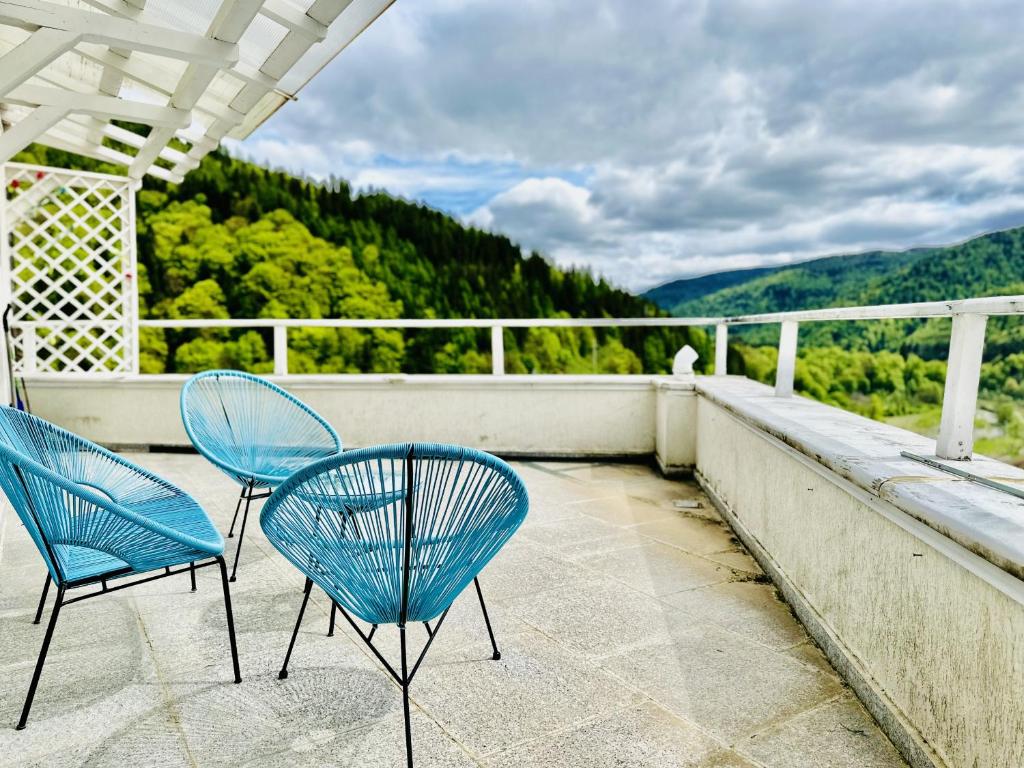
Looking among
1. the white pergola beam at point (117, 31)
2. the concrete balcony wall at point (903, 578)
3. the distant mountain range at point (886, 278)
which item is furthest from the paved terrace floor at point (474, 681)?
the distant mountain range at point (886, 278)

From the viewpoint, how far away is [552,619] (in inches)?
91.8

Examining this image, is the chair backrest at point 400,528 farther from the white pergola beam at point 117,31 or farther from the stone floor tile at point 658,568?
the white pergola beam at point 117,31

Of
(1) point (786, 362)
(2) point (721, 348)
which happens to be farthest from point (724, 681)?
(2) point (721, 348)

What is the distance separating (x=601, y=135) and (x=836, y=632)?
76.0 meters

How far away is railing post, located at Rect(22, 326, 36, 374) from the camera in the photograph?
5797mm

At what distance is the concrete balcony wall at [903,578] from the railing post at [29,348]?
560cm

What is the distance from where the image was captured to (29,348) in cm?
584

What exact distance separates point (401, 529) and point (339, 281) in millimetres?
26925

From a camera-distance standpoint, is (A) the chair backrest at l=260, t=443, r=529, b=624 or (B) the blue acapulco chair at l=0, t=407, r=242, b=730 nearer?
(A) the chair backrest at l=260, t=443, r=529, b=624

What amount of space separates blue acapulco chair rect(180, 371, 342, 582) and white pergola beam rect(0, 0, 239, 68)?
1.36m

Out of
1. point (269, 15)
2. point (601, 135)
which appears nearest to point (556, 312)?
point (269, 15)

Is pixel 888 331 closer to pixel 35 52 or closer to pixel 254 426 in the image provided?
pixel 254 426

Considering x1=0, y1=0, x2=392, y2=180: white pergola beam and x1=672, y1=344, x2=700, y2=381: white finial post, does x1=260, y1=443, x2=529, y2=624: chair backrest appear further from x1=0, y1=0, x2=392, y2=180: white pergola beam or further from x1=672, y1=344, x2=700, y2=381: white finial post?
x1=672, y1=344, x2=700, y2=381: white finial post

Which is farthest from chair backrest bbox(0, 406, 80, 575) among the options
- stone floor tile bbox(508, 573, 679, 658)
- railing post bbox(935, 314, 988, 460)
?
railing post bbox(935, 314, 988, 460)
